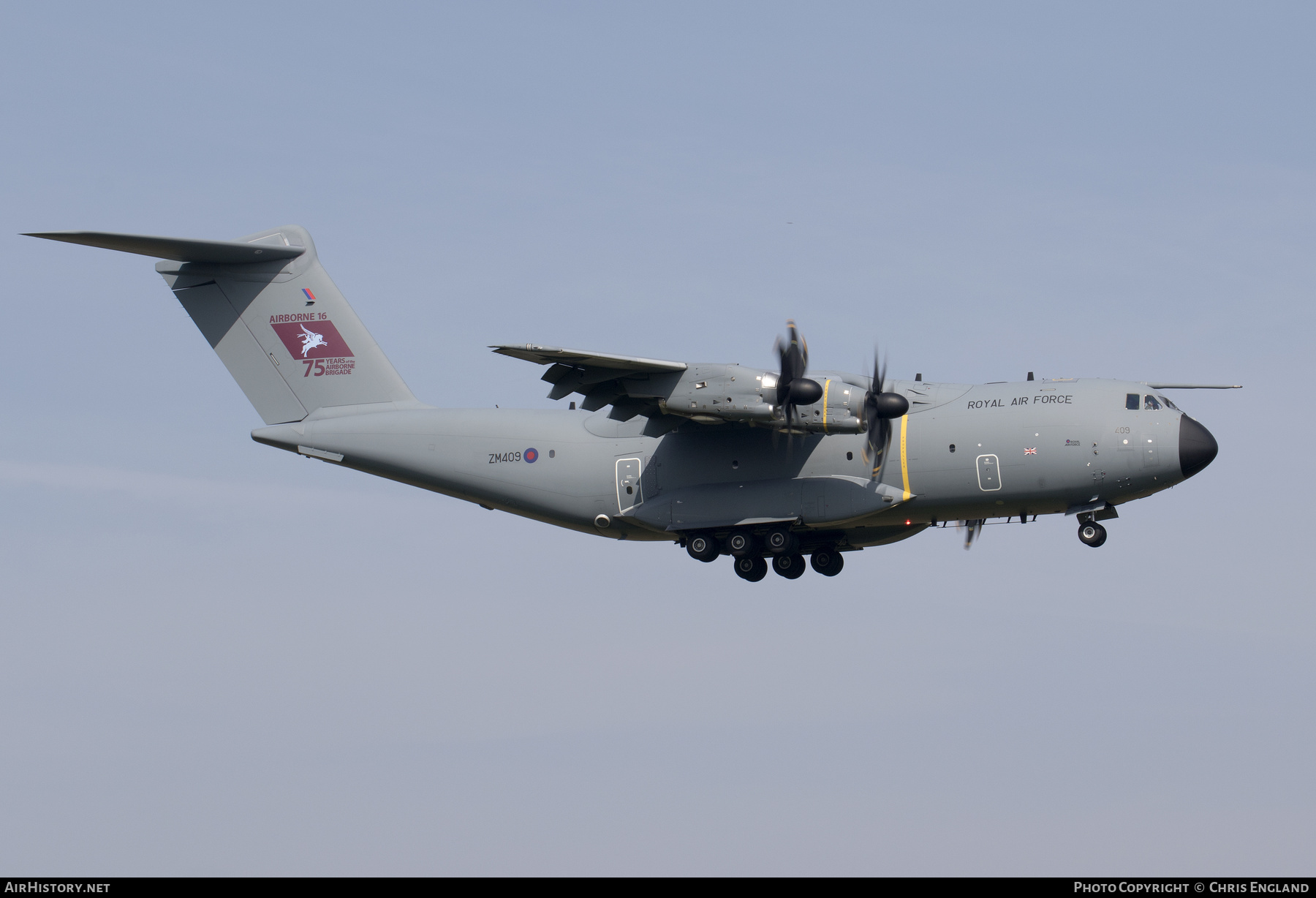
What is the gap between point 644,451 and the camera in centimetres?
2178

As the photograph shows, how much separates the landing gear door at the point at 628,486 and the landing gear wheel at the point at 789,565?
2.29m

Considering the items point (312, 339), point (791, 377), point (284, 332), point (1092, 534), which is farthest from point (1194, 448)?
point (284, 332)

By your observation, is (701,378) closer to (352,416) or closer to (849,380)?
(849,380)

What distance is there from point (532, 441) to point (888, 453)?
540 cm

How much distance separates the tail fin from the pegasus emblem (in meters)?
0.01

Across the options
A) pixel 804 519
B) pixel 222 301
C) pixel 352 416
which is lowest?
pixel 804 519

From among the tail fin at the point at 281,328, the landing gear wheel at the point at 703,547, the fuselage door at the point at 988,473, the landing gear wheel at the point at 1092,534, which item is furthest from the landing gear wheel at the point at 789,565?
the tail fin at the point at 281,328

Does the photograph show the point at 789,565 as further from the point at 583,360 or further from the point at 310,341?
the point at 310,341

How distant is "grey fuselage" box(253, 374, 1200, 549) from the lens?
1984 centimetres

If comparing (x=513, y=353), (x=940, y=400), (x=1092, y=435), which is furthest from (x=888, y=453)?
(x=513, y=353)

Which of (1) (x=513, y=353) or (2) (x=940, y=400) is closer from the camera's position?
(1) (x=513, y=353)

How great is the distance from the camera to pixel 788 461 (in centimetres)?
2098

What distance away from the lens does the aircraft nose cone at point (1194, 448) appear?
19.5m

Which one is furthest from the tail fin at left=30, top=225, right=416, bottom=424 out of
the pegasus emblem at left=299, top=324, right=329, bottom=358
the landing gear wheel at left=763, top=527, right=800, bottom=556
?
the landing gear wheel at left=763, top=527, right=800, bottom=556
